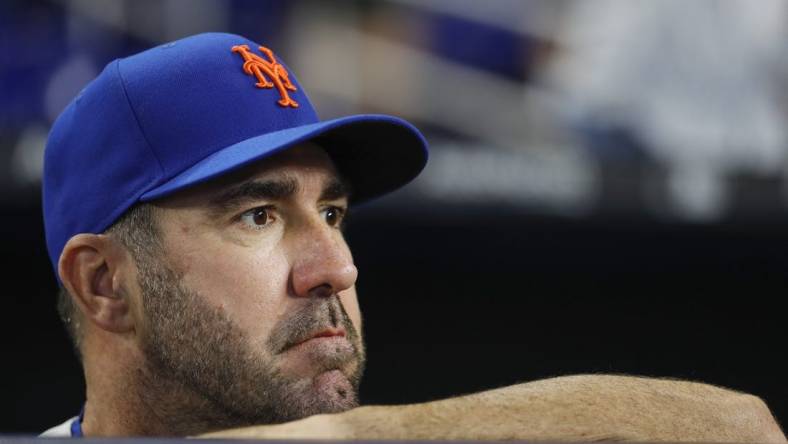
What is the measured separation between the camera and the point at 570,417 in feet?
3.96

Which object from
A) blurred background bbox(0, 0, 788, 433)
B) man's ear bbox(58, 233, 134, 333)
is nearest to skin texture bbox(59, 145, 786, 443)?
man's ear bbox(58, 233, 134, 333)

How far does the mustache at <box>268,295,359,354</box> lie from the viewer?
1457mm

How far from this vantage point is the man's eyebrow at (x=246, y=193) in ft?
4.83

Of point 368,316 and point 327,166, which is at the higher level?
point 327,166

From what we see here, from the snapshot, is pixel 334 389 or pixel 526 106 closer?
pixel 334 389

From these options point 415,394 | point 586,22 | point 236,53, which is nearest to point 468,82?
point 586,22

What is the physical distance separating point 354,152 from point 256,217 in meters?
0.22

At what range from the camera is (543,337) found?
135 inches

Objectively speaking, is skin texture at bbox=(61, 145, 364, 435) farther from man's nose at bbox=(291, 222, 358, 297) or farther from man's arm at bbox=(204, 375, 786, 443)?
man's arm at bbox=(204, 375, 786, 443)

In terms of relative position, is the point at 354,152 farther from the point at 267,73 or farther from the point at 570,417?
the point at 570,417

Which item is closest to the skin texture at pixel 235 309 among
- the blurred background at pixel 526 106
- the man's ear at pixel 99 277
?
the man's ear at pixel 99 277

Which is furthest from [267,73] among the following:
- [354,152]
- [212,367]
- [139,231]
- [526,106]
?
[526,106]

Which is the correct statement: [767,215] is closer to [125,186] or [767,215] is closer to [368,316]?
[368,316]

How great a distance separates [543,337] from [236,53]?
6.70 feet
